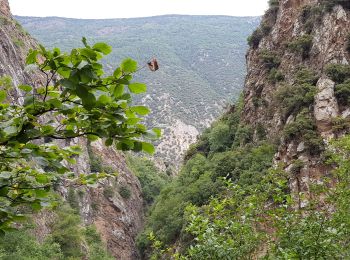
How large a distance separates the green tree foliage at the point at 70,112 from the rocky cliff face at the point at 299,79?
16.0 meters

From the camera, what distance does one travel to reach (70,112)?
6.74 ft

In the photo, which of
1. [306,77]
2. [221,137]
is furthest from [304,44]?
[221,137]

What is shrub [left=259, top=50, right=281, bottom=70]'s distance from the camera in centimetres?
3012

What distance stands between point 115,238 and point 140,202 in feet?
38.5

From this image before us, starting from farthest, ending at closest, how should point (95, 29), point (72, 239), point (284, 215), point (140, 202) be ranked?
1. point (95, 29)
2. point (140, 202)
3. point (72, 239)
4. point (284, 215)

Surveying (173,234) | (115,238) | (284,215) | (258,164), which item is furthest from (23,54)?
(284,215)

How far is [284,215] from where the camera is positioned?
546cm

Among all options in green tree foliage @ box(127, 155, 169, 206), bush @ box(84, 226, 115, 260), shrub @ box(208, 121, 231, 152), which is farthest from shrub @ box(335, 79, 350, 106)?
green tree foliage @ box(127, 155, 169, 206)

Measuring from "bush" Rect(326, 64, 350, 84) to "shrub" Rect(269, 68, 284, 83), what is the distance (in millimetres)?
5453

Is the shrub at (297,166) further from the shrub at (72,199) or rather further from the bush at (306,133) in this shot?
the shrub at (72,199)

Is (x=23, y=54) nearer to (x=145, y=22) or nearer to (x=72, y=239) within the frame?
(x=72, y=239)

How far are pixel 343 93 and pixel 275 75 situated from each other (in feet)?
24.9

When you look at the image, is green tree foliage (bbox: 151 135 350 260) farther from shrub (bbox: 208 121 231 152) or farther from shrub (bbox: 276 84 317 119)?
shrub (bbox: 208 121 231 152)

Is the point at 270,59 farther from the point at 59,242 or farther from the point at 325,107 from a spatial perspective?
the point at 59,242
